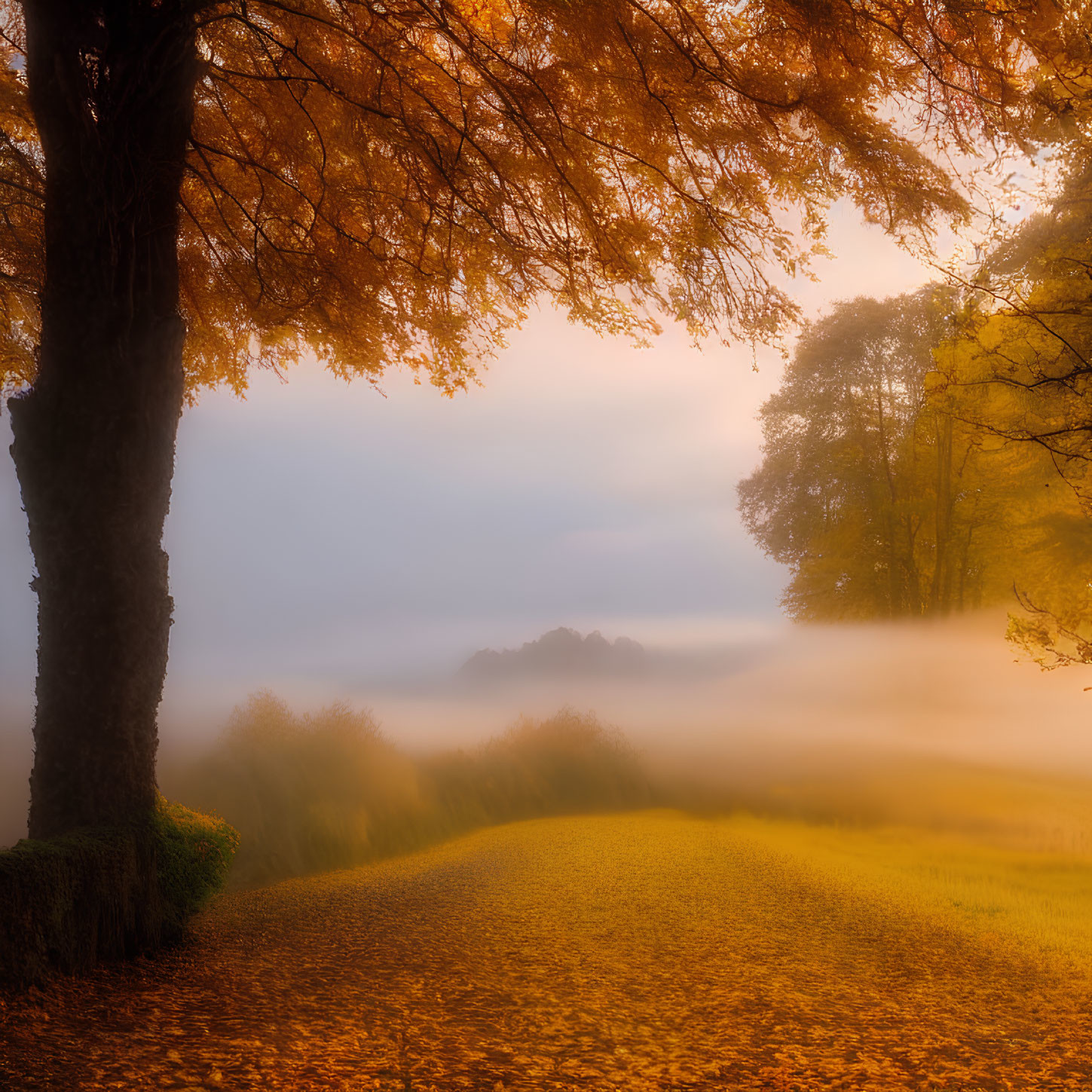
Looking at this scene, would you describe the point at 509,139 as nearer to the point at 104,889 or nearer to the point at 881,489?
the point at 104,889

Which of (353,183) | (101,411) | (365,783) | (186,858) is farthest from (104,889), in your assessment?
(353,183)

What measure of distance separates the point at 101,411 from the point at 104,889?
9.49 ft

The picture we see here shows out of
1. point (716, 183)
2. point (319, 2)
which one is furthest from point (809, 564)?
point (319, 2)

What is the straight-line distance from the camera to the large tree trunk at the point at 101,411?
492 centimetres

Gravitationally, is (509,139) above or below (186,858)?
above

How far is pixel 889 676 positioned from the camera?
13617 mm

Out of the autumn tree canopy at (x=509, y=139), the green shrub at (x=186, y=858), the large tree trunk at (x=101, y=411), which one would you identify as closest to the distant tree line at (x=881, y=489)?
the autumn tree canopy at (x=509, y=139)

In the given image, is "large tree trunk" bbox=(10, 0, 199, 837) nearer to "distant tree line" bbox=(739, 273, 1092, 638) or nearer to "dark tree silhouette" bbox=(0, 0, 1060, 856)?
"dark tree silhouette" bbox=(0, 0, 1060, 856)

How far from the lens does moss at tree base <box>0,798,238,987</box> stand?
400 cm

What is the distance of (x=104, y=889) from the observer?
14.8ft

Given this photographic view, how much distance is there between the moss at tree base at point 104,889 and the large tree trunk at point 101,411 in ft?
0.87

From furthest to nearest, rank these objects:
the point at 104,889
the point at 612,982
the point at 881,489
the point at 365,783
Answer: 1. the point at 881,489
2. the point at 365,783
3. the point at 612,982
4. the point at 104,889

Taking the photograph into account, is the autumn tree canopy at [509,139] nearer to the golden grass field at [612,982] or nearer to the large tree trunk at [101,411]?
the large tree trunk at [101,411]

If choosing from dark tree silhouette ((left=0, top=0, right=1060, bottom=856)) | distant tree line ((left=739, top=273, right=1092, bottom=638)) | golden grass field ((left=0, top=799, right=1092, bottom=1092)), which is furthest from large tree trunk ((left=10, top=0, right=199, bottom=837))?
distant tree line ((left=739, top=273, right=1092, bottom=638))
